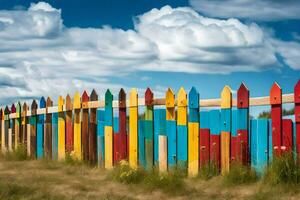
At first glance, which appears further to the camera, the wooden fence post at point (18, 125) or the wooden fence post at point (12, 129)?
the wooden fence post at point (12, 129)

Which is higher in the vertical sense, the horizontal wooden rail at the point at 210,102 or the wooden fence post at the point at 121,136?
the horizontal wooden rail at the point at 210,102

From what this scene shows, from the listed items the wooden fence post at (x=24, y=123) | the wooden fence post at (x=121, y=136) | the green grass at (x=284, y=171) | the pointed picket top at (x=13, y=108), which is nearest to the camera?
the green grass at (x=284, y=171)

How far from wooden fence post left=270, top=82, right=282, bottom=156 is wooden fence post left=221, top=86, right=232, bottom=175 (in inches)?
35.8

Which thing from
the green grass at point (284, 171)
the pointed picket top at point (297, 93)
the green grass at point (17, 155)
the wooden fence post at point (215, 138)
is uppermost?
the pointed picket top at point (297, 93)

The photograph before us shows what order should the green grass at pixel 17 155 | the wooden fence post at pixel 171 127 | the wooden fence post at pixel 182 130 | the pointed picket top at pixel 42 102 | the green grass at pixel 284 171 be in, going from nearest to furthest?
the green grass at pixel 284 171, the wooden fence post at pixel 182 130, the wooden fence post at pixel 171 127, the green grass at pixel 17 155, the pointed picket top at pixel 42 102

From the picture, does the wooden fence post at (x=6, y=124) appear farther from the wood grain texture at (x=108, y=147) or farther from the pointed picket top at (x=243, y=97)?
the pointed picket top at (x=243, y=97)

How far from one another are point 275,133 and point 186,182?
1904mm

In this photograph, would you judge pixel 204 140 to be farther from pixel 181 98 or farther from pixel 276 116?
pixel 276 116

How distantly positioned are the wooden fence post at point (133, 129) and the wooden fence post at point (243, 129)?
2.95 metres

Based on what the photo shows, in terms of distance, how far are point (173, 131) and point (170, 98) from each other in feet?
2.31

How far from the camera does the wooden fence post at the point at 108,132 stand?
43.1 feet

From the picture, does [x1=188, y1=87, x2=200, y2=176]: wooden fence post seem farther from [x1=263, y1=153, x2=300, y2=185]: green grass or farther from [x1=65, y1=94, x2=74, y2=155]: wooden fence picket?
[x1=65, y1=94, x2=74, y2=155]: wooden fence picket

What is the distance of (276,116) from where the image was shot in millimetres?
9648

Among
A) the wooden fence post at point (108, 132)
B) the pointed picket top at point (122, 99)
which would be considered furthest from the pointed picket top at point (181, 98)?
the wooden fence post at point (108, 132)
